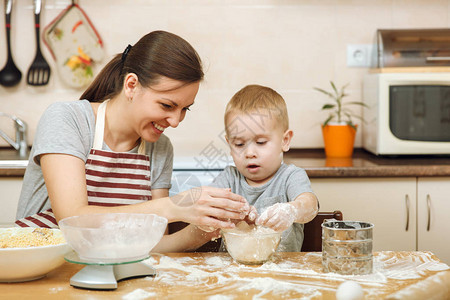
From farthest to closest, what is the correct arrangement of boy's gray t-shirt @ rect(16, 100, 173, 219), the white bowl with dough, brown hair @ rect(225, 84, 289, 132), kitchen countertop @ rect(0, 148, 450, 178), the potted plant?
the potted plant → kitchen countertop @ rect(0, 148, 450, 178) → brown hair @ rect(225, 84, 289, 132) → boy's gray t-shirt @ rect(16, 100, 173, 219) → the white bowl with dough

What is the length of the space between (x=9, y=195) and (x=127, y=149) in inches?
31.9

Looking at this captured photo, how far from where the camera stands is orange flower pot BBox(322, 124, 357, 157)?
2512 mm

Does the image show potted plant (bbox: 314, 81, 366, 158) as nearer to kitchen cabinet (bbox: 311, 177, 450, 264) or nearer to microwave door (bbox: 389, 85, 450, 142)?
microwave door (bbox: 389, 85, 450, 142)

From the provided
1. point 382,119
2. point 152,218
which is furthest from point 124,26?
point 152,218

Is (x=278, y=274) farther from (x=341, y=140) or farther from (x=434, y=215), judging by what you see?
(x=341, y=140)

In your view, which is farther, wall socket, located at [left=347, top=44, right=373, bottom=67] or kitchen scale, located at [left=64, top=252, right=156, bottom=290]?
wall socket, located at [left=347, top=44, right=373, bottom=67]

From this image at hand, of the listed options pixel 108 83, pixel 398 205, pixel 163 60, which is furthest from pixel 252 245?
pixel 398 205

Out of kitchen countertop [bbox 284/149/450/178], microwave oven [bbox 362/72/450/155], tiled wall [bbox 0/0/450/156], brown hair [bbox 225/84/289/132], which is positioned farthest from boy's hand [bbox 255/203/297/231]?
tiled wall [bbox 0/0/450/156]

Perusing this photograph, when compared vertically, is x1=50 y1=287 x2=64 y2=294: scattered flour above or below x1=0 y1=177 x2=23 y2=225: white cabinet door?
below

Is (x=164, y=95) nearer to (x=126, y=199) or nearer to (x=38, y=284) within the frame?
(x=126, y=199)

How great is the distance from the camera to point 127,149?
167cm

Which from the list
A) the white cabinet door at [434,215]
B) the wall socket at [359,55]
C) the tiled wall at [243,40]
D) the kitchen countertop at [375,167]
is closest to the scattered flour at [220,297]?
the kitchen countertop at [375,167]

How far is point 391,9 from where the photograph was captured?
2713 millimetres

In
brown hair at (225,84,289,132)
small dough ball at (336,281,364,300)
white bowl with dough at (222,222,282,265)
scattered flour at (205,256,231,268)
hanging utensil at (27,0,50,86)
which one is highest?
hanging utensil at (27,0,50,86)
